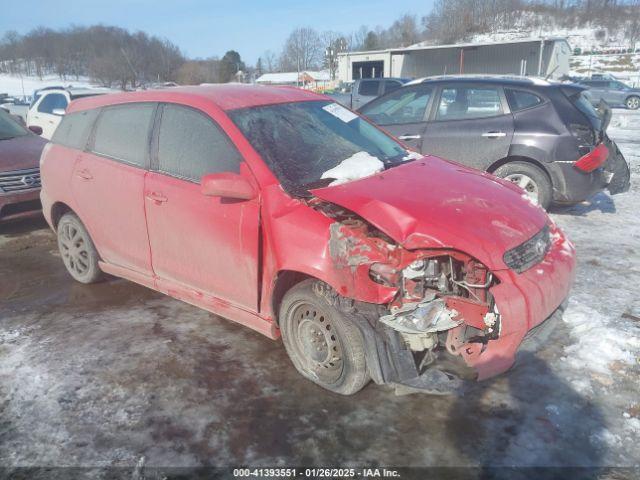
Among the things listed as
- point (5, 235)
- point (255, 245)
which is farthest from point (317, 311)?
point (5, 235)

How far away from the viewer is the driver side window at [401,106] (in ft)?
22.1

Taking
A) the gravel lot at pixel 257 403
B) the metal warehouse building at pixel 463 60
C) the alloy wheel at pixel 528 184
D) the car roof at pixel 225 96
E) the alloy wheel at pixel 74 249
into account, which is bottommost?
the gravel lot at pixel 257 403

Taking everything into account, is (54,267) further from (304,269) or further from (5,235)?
(304,269)

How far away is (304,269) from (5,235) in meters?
5.61

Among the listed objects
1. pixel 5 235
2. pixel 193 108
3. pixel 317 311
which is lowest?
pixel 5 235

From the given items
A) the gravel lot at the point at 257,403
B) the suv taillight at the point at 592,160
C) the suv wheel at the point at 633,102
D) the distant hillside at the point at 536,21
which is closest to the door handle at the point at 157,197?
the gravel lot at the point at 257,403

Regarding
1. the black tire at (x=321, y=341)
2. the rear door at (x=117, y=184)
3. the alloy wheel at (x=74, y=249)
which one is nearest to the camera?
the black tire at (x=321, y=341)

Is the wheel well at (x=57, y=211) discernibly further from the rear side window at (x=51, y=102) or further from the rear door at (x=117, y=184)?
the rear side window at (x=51, y=102)

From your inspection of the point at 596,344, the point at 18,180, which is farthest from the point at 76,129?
the point at 596,344

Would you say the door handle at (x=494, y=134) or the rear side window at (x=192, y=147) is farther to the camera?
the door handle at (x=494, y=134)

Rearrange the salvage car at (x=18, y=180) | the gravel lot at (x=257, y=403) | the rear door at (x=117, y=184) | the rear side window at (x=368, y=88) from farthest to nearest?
1. the rear side window at (x=368, y=88)
2. the salvage car at (x=18, y=180)
3. the rear door at (x=117, y=184)
4. the gravel lot at (x=257, y=403)

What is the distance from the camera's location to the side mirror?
2.98m

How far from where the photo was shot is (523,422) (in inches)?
108

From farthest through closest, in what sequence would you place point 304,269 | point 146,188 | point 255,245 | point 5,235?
point 5,235
point 146,188
point 255,245
point 304,269
